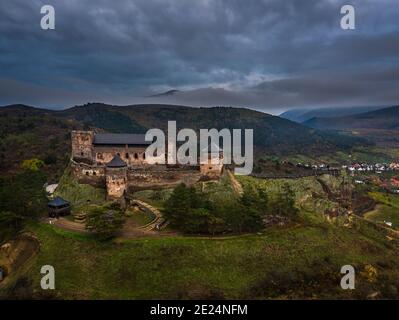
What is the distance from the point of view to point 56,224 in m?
47.2

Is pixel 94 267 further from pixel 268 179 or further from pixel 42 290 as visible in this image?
pixel 268 179

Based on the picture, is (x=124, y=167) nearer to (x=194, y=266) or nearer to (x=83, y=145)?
(x=83, y=145)

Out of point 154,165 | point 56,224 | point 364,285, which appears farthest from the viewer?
point 154,165

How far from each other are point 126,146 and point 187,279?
97.8ft

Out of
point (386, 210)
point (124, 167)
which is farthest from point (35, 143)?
point (386, 210)

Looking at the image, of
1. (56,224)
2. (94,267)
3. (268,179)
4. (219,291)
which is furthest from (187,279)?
(268,179)

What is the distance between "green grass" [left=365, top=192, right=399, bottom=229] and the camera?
9119 centimetres

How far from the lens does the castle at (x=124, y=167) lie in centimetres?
5462

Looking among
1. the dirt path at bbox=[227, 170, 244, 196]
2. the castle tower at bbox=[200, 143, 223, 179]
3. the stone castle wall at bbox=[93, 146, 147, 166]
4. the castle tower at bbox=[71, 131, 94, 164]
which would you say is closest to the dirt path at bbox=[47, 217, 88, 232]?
the castle tower at bbox=[71, 131, 94, 164]

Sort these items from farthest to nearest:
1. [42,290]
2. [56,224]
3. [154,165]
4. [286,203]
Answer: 1. [154,165]
2. [286,203]
3. [56,224]
4. [42,290]

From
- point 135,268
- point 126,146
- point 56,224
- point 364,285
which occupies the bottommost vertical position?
point 364,285

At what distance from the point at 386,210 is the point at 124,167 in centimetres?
7724

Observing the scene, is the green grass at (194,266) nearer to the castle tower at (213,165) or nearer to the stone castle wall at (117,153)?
the castle tower at (213,165)

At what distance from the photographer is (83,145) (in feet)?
202
